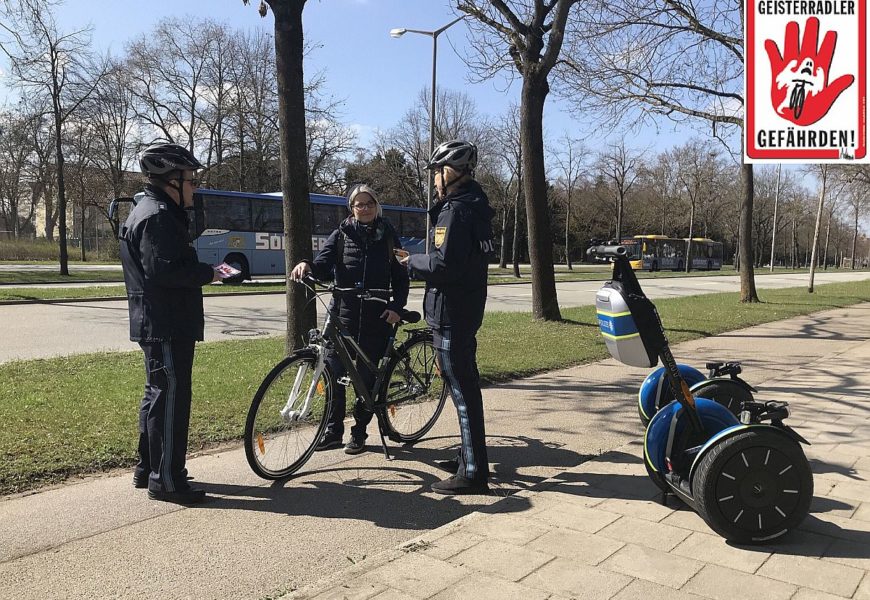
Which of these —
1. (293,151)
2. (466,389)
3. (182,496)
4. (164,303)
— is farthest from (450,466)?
(293,151)

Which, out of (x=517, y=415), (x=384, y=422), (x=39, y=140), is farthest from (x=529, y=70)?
(x=39, y=140)

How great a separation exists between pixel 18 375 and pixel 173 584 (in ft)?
17.5

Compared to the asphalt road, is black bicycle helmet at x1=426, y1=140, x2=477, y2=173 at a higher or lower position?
higher

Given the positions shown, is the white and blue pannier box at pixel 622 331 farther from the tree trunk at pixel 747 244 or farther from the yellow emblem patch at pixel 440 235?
the tree trunk at pixel 747 244

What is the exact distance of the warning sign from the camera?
619 centimetres

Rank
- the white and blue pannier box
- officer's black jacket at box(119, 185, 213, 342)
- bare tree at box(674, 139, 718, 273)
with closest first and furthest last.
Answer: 1. the white and blue pannier box
2. officer's black jacket at box(119, 185, 213, 342)
3. bare tree at box(674, 139, 718, 273)

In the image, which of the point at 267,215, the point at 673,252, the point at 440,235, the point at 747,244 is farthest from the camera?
the point at 673,252

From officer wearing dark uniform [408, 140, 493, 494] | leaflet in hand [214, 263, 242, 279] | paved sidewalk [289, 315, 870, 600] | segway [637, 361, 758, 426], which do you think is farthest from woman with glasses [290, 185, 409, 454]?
segway [637, 361, 758, 426]

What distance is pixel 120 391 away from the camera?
248 inches

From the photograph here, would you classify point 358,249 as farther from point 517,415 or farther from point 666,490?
point 666,490

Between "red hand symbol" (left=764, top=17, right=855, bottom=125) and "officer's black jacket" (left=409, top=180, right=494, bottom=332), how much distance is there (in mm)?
3843

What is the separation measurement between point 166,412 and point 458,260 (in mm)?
1869

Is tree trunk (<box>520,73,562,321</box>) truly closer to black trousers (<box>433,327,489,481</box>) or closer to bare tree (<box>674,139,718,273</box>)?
black trousers (<box>433,327,489,481</box>)

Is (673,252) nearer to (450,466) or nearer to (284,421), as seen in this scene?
(450,466)
